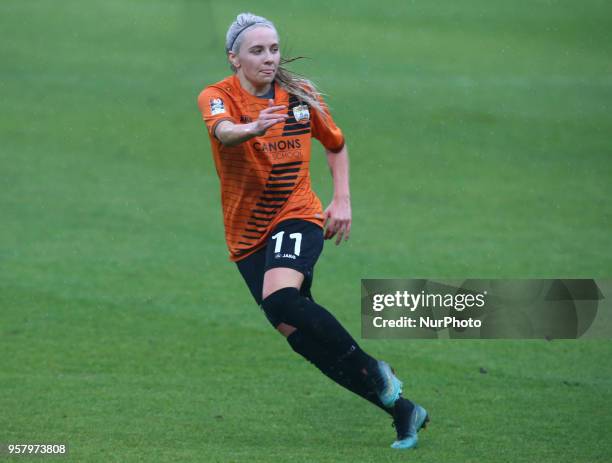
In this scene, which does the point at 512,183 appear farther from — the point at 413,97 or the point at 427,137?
the point at 413,97

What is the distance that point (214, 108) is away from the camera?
6.30m

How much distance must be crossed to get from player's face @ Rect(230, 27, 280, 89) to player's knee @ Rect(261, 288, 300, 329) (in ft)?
3.83

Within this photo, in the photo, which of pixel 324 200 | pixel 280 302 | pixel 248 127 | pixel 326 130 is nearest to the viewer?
pixel 248 127

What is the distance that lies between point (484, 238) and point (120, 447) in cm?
783

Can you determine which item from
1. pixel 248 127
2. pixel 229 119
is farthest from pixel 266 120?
pixel 229 119

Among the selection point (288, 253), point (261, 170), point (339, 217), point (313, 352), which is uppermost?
point (261, 170)

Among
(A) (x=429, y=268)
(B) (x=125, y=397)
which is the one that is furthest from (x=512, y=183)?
(B) (x=125, y=397)

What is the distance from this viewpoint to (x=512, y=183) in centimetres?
1656

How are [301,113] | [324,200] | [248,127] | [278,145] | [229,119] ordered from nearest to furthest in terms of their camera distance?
[248,127] → [229,119] → [278,145] → [301,113] → [324,200]

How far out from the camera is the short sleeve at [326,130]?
6695 millimetres

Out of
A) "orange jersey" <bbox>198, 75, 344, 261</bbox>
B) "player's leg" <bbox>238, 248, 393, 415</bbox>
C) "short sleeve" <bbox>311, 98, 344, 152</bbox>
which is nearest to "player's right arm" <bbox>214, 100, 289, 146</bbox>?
"orange jersey" <bbox>198, 75, 344, 261</bbox>

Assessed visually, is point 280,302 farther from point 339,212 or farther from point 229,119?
point 229,119

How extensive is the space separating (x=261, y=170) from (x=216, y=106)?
440 mm

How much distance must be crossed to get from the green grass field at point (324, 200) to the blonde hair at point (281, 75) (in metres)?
1.83
